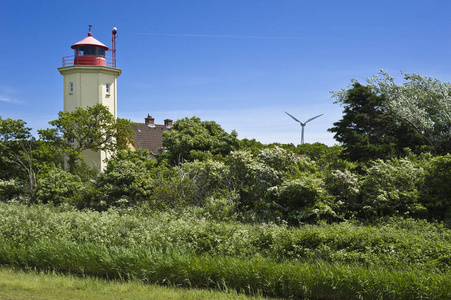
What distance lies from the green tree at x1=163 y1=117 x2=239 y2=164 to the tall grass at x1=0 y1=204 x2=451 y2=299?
13.9 m

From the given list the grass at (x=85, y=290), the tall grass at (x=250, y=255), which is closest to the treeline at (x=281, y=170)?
the tall grass at (x=250, y=255)

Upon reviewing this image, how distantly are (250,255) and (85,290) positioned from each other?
4.58 metres

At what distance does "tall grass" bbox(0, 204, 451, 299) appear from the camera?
9.27 metres

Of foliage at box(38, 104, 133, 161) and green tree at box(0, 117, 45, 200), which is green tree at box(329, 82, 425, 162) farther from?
green tree at box(0, 117, 45, 200)

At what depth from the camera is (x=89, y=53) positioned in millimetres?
33656

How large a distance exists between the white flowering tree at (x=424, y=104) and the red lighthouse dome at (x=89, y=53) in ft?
73.9

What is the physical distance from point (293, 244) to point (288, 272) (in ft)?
4.85

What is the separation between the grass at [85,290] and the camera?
9.61m

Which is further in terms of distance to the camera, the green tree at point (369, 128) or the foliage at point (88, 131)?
the foliage at point (88, 131)

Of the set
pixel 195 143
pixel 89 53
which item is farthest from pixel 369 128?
pixel 89 53

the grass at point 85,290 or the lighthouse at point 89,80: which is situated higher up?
the lighthouse at point 89,80

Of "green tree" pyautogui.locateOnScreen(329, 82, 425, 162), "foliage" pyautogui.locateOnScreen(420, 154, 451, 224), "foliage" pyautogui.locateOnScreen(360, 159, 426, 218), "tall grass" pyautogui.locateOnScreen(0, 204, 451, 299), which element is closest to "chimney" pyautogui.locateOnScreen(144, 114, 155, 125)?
"green tree" pyautogui.locateOnScreen(329, 82, 425, 162)

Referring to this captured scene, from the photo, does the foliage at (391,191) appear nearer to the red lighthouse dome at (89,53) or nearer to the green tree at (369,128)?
the green tree at (369,128)

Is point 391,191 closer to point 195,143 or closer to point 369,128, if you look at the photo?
point 369,128
